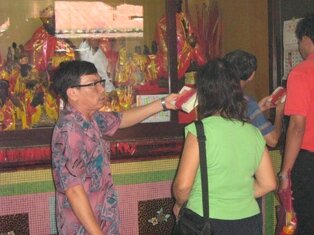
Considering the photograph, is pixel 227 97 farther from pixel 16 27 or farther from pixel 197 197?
pixel 16 27

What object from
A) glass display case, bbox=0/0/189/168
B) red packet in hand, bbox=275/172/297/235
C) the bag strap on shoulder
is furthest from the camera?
glass display case, bbox=0/0/189/168

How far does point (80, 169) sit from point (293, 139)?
1.37m

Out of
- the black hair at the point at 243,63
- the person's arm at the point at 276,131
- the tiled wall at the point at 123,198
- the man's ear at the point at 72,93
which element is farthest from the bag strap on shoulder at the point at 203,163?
the tiled wall at the point at 123,198

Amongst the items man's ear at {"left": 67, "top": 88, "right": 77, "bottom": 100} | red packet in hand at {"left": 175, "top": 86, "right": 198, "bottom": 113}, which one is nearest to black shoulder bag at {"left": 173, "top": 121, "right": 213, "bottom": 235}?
red packet in hand at {"left": 175, "top": 86, "right": 198, "bottom": 113}

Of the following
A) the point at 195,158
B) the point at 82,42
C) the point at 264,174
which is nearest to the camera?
the point at 195,158

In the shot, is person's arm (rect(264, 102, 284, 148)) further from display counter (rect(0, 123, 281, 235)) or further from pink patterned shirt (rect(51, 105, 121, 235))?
pink patterned shirt (rect(51, 105, 121, 235))

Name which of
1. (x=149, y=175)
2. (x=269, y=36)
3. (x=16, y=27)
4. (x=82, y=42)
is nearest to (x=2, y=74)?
(x=16, y=27)

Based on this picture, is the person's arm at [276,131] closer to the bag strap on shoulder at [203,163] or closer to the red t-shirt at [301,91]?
the red t-shirt at [301,91]

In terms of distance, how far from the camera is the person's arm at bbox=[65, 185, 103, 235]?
2.12m

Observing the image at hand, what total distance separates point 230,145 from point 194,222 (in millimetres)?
389

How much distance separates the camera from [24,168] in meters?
3.10

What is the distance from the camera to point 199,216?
2109 mm

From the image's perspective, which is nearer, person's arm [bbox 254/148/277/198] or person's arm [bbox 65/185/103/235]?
person's arm [bbox 65/185/103/235]

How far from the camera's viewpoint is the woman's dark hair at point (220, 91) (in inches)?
81.1
